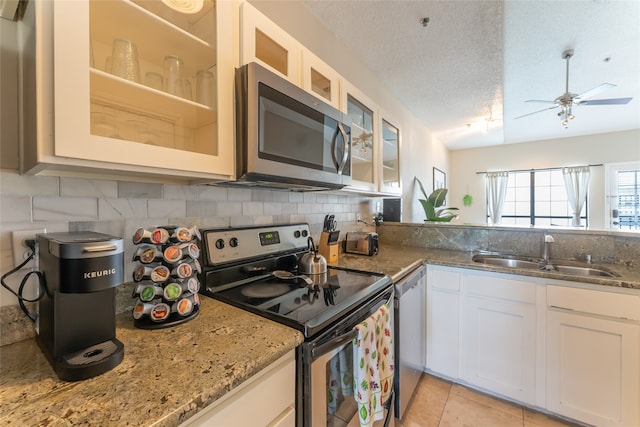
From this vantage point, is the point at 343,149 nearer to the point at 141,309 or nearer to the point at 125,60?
the point at 125,60

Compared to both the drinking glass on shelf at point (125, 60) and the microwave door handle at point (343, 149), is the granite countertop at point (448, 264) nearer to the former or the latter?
the microwave door handle at point (343, 149)

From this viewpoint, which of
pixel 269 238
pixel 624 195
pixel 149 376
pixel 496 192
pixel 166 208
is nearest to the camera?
pixel 149 376

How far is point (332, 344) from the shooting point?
88cm

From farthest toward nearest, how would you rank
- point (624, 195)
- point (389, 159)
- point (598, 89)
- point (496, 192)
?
point (496, 192), point (624, 195), point (598, 89), point (389, 159)

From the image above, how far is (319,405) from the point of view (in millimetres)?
832

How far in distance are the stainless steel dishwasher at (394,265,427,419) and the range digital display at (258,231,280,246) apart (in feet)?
2.29

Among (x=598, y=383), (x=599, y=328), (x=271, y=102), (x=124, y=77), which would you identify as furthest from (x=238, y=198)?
(x=598, y=383)

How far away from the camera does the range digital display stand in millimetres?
1319

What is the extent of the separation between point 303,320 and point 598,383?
5.67 feet

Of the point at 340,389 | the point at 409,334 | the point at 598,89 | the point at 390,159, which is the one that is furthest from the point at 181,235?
the point at 598,89

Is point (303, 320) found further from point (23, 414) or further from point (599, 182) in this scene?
point (599, 182)

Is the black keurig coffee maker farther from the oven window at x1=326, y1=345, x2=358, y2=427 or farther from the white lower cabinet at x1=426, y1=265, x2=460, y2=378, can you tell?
the white lower cabinet at x1=426, y1=265, x2=460, y2=378

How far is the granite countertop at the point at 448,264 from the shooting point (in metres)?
1.38

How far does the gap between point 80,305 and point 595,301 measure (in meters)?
2.17
